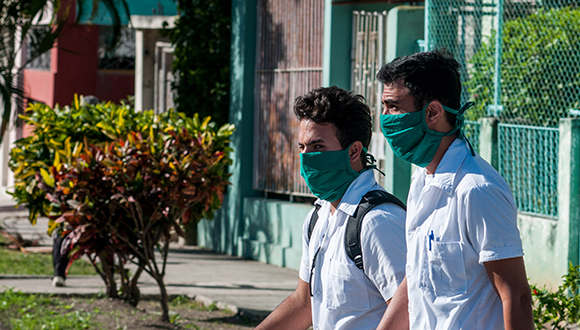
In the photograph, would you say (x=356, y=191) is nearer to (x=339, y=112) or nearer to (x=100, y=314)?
(x=339, y=112)

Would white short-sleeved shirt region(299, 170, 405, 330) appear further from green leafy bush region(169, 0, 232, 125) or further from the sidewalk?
green leafy bush region(169, 0, 232, 125)

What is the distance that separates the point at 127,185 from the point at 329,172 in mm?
4023

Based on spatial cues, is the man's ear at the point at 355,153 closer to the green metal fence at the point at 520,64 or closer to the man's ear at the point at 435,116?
the man's ear at the point at 435,116

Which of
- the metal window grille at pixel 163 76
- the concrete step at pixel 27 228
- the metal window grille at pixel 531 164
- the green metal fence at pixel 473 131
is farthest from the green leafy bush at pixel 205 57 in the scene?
the metal window grille at pixel 531 164

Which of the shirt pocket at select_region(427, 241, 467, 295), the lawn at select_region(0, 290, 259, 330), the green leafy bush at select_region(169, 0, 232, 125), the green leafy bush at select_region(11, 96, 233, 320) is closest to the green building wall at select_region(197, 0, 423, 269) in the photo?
the green leafy bush at select_region(169, 0, 232, 125)

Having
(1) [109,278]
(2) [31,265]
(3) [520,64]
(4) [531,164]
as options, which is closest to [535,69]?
(3) [520,64]

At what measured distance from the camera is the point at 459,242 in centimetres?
227

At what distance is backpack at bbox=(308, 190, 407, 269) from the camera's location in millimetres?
2609

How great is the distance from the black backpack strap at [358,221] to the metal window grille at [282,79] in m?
7.21

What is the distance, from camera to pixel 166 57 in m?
13.6

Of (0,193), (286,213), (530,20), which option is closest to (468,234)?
(530,20)

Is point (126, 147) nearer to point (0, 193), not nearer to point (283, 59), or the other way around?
point (283, 59)

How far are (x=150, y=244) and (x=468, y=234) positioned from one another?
493cm

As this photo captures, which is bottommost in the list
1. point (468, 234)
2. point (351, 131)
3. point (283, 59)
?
point (468, 234)
